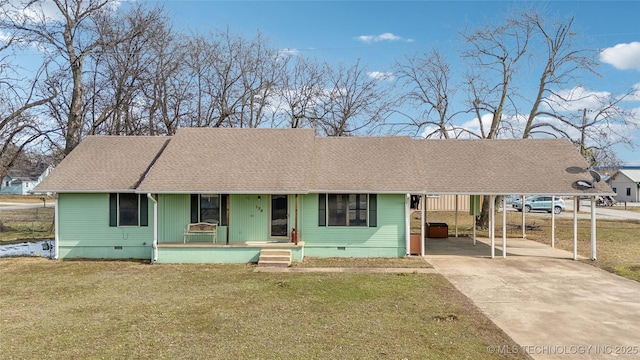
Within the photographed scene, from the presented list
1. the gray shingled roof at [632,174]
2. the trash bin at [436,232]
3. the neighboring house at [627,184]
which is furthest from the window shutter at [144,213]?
the gray shingled roof at [632,174]

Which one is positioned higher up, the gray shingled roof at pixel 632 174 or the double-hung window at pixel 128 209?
the gray shingled roof at pixel 632 174

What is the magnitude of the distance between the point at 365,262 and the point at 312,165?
4.27 meters

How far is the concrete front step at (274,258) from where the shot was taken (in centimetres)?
1305

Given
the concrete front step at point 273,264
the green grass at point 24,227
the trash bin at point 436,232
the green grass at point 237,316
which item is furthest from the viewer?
the green grass at point 24,227

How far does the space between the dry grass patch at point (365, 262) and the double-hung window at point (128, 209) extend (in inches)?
235

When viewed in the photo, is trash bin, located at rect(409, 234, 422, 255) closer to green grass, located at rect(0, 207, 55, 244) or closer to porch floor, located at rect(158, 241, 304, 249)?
porch floor, located at rect(158, 241, 304, 249)

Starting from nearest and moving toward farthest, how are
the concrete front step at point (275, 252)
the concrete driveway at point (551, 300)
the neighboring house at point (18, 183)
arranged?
the concrete driveway at point (551, 300), the concrete front step at point (275, 252), the neighboring house at point (18, 183)

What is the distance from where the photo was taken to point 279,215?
14719 millimetres

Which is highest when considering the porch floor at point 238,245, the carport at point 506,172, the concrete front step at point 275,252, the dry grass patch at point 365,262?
the carport at point 506,172

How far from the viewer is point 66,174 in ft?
49.1

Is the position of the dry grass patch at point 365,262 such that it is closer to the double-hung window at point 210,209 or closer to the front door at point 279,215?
the front door at point 279,215

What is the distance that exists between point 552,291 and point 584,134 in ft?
52.8

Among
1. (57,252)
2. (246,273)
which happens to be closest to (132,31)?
(57,252)

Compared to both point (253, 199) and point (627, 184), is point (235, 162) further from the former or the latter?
point (627, 184)
